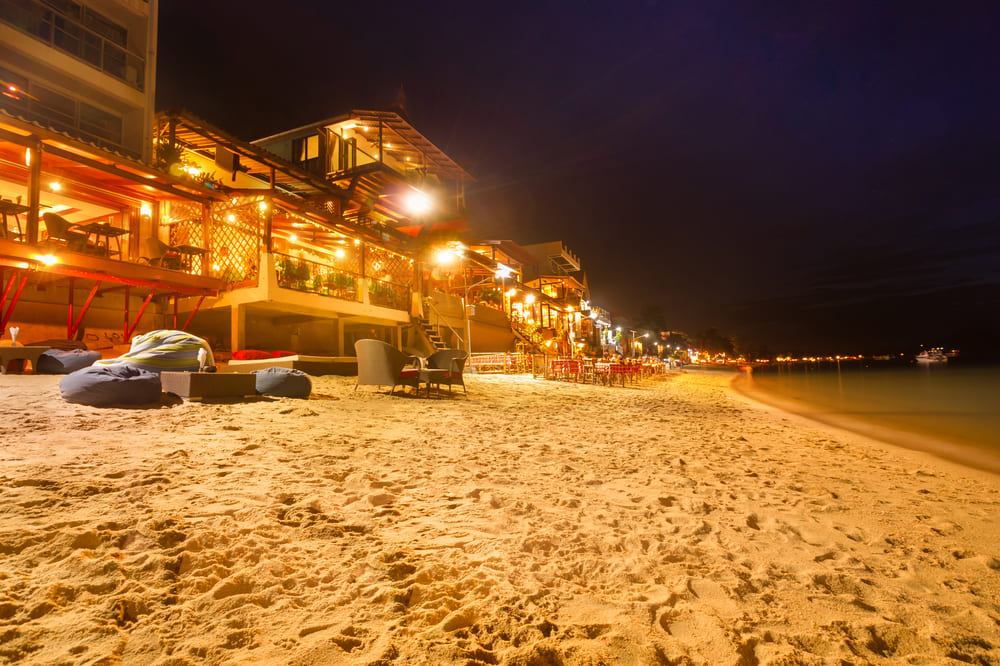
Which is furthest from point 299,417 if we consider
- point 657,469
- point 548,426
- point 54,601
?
point 657,469

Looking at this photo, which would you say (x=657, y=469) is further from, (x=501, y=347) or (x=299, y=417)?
(x=501, y=347)

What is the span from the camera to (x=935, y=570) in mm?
2441

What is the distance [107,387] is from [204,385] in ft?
3.51

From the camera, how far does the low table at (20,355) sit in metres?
7.77

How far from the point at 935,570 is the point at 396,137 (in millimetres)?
19959

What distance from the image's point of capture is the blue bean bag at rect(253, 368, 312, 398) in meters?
7.23

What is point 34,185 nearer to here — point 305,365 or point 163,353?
point 163,353

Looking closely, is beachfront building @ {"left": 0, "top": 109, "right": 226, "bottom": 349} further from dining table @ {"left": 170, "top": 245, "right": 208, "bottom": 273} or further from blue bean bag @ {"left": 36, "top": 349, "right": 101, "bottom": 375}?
Answer: blue bean bag @ {"left": 36, "top": 349, "right": 101, "bottom": 375}

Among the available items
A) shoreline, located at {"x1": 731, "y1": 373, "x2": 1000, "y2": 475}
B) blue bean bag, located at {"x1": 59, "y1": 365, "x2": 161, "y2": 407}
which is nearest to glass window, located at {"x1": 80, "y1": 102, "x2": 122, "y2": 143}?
blue bean bag, located at {"x1": 59, "y1": 365, "x2": 161, "y2": 407}

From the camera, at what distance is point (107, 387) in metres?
5.22

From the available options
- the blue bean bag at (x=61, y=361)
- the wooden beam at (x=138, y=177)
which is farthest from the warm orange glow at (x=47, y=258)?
the wooden beam at (x=138, y=177)

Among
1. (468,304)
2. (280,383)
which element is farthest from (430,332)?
(280,383)

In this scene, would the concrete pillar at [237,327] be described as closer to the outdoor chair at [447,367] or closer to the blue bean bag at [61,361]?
the blue bean bag at [61,361]

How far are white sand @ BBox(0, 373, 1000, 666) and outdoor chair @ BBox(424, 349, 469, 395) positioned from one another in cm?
474
